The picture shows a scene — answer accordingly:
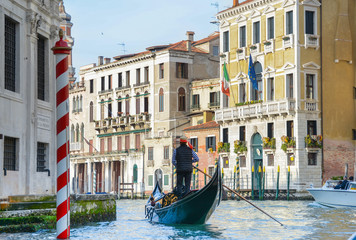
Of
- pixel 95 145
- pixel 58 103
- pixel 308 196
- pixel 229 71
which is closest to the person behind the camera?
pixel 58 103

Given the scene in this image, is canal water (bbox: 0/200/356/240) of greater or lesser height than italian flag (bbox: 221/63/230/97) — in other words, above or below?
below

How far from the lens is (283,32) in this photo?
1588 inches

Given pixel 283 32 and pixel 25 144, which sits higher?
pixel 283 32

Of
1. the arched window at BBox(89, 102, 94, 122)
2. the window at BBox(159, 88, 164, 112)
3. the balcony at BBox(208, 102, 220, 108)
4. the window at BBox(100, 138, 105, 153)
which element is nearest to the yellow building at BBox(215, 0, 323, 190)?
the balcony at BBox(208, 102, 220, 108)

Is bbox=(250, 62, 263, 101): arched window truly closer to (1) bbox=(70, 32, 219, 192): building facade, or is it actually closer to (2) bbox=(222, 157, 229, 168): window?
(2) bbox=(222, 157, 229, 168): window

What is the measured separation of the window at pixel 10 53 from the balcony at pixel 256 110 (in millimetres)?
23478

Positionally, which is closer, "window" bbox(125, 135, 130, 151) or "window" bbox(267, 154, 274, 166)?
"window" bbox(267, 154, 274, 166)

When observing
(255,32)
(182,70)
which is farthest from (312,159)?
(182,70)

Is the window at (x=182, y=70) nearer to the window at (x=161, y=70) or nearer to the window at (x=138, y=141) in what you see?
the window at (x=161, y=70)

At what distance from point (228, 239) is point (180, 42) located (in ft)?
135

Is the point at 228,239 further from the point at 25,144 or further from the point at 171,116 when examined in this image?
the point at 171,116

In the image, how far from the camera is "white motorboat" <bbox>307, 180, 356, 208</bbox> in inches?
1053

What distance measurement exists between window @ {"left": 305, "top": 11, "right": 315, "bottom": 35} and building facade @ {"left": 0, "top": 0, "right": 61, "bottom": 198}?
22079mm

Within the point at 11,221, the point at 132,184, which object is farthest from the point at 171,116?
the point at 11,221
